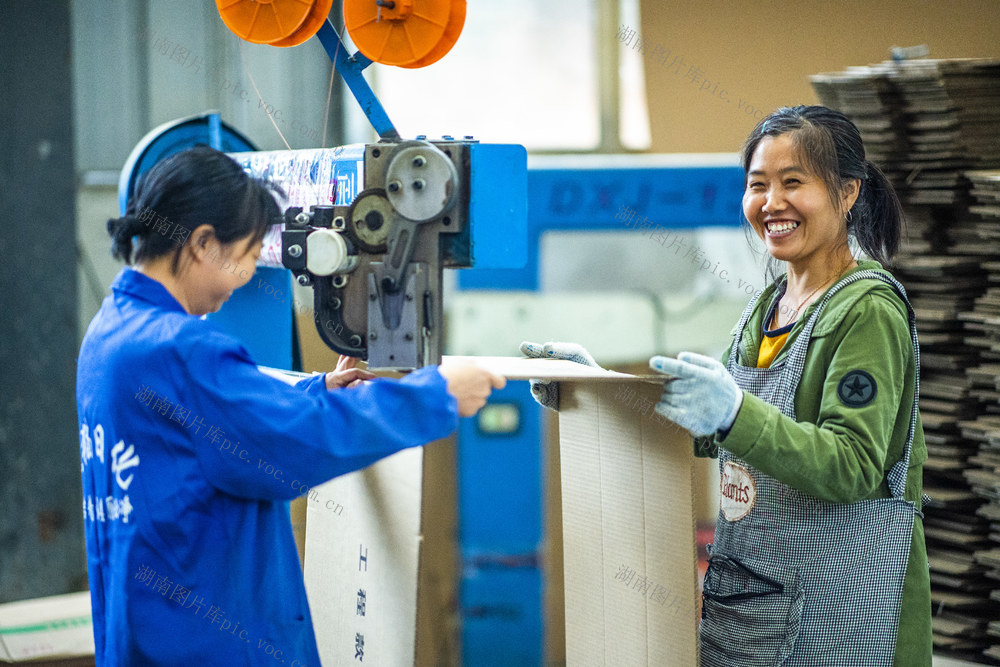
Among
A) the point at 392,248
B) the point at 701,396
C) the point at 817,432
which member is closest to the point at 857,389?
the point at 817,432

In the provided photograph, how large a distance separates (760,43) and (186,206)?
2912mm

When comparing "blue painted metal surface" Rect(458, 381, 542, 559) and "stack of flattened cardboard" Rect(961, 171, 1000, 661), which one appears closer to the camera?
"stack of flattened cardboard" Rect(961, 171, 1000, 661)

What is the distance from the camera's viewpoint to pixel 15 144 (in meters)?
3.78

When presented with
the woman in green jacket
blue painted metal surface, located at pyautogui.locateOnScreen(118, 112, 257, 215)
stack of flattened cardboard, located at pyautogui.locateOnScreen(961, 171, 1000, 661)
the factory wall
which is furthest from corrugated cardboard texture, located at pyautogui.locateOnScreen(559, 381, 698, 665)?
the factory wall

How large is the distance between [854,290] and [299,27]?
1088mm

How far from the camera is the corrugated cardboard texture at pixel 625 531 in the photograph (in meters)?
1.58

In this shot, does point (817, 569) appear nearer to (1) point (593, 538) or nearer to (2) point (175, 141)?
(1) point (593, 538)

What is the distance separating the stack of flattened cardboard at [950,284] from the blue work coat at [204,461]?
170 centimetres

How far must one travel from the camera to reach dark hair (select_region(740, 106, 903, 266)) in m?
1.71

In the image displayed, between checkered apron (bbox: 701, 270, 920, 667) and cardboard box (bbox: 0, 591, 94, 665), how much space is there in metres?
1.78

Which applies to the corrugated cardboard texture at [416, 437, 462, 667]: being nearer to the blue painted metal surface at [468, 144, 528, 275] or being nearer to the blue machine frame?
the blue machine frame

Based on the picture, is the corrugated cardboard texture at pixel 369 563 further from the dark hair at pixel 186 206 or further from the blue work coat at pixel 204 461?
the dark hair at pixel 186 206

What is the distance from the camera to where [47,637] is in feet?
8.25

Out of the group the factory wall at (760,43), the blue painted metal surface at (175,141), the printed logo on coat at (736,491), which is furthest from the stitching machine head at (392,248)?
the factory wall at (760,43)
